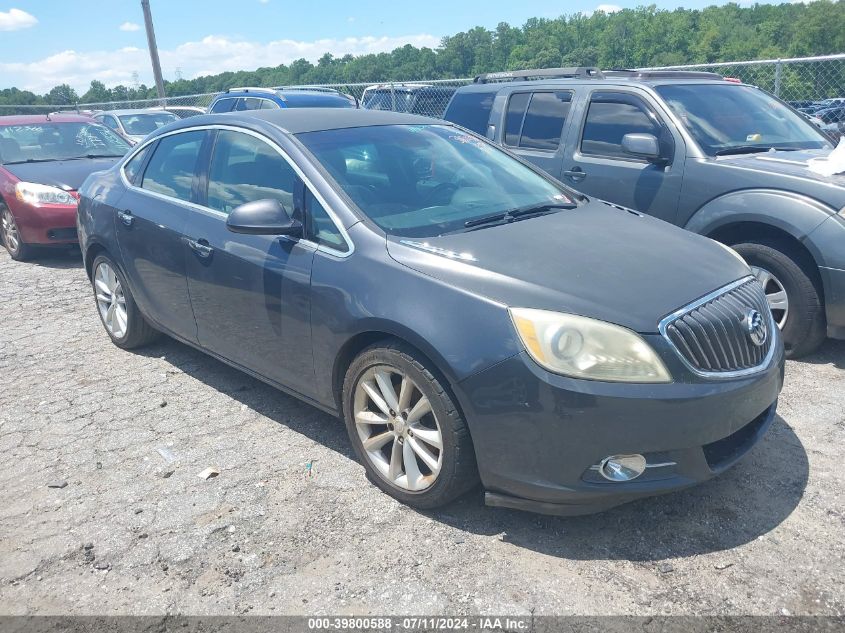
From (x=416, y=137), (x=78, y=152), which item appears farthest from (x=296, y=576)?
(x=78, y=152)

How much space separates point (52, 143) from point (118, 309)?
5175 millimetres

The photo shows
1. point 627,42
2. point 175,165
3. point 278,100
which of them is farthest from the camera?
point 627,42

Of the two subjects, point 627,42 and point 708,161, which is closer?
point 708,161

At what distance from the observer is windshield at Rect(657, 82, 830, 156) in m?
5.35

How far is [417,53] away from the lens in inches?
2009

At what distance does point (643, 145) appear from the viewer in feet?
17.3

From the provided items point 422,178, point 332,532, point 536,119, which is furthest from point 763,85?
point 332,532

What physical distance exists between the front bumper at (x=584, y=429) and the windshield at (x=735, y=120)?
3071mm

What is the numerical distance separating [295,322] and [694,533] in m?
2.05

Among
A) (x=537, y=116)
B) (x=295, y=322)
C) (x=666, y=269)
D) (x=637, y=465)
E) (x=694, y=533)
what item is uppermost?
(x=537, y=116)

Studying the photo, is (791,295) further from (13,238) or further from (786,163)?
(13,238)

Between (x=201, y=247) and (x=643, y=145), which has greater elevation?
(x=643, y=145)

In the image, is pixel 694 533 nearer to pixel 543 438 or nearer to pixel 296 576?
pixel 543 438

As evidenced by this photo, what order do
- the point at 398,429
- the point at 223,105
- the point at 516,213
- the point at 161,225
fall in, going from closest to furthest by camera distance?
the point at 398,429 → the point at 516,213 → the point at 161,225 → the point at 223,105
